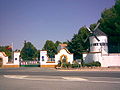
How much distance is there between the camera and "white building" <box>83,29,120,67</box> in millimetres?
36219

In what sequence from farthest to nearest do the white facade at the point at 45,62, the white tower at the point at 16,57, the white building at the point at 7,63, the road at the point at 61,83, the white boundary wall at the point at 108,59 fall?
the white tower at the point at 16,57, the white building at the point at 7,63, the white facade at the point at 45,62, the white boundary wall at the point at 108,59, the road at the point at 61,83

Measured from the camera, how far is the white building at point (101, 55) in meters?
36.2

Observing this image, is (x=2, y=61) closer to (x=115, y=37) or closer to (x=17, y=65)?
(x=17, y=65)

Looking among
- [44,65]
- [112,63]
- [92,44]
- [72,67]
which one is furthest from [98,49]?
[44,65]

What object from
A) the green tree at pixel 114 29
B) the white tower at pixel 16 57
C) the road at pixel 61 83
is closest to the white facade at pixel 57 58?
the white tower at pixel 16 57

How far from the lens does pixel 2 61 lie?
4234 centimetres

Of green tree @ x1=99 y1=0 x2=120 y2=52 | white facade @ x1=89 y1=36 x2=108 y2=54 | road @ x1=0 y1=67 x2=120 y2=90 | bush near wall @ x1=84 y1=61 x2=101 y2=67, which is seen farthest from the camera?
green tree @ x1=99 y1=0 x2=120 y2=52

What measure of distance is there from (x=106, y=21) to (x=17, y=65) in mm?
26144

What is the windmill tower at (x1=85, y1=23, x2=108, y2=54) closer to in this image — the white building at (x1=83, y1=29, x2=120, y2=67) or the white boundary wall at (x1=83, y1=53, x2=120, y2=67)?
the white building at (x1=83, y1=29, x2=120, y2=67)

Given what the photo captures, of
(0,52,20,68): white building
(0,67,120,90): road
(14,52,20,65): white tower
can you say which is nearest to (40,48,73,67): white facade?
(14,52,20,65): white tower

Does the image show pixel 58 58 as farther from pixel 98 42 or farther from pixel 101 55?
pixel 98 42

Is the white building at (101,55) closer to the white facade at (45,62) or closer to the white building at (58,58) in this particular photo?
the white building at (58,58)

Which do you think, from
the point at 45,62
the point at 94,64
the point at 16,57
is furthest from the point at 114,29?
the point at 16,57

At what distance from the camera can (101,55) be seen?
36500 mm
